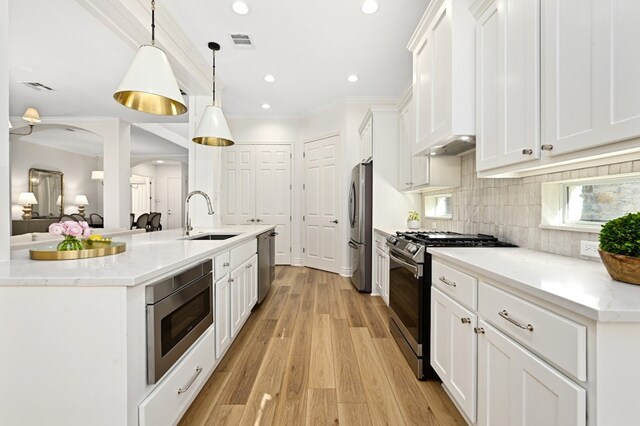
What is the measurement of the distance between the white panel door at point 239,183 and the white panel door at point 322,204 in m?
1.08

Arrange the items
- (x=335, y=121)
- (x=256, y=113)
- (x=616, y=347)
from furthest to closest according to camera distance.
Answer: (x=256, y=113), (x=335, y=121), (x=616, y=347)

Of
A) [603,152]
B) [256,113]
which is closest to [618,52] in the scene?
[603,152]

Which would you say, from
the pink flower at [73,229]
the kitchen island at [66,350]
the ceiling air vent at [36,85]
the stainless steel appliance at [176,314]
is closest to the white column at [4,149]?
the pink flower at [73,229]

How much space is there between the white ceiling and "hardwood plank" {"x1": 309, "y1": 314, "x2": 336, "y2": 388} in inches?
116

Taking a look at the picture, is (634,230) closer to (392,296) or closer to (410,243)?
(410,243)

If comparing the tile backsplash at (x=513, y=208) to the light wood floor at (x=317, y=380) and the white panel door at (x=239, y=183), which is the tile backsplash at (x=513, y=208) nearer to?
the light wood floor at (x=317, y=380)

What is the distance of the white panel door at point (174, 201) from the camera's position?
11289 mm

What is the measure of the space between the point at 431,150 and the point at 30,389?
269 centimetres

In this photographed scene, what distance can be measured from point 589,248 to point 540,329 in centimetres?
75

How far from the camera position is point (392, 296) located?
2.64 meters

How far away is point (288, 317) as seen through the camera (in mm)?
3061

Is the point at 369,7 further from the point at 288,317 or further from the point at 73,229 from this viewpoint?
the point at 288,317

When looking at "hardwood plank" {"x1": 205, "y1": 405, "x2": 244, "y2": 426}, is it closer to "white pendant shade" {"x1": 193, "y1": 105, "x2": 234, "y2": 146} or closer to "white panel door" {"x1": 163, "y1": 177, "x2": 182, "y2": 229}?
"white pendant shade" {"x1": 193, "y1": 105, "x2": 234, "y2": 146}

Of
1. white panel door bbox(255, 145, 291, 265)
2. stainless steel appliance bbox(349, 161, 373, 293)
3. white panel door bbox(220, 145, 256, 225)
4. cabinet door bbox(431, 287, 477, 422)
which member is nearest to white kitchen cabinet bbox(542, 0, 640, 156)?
cabinet door bbox(431, 287, 477, 422)
